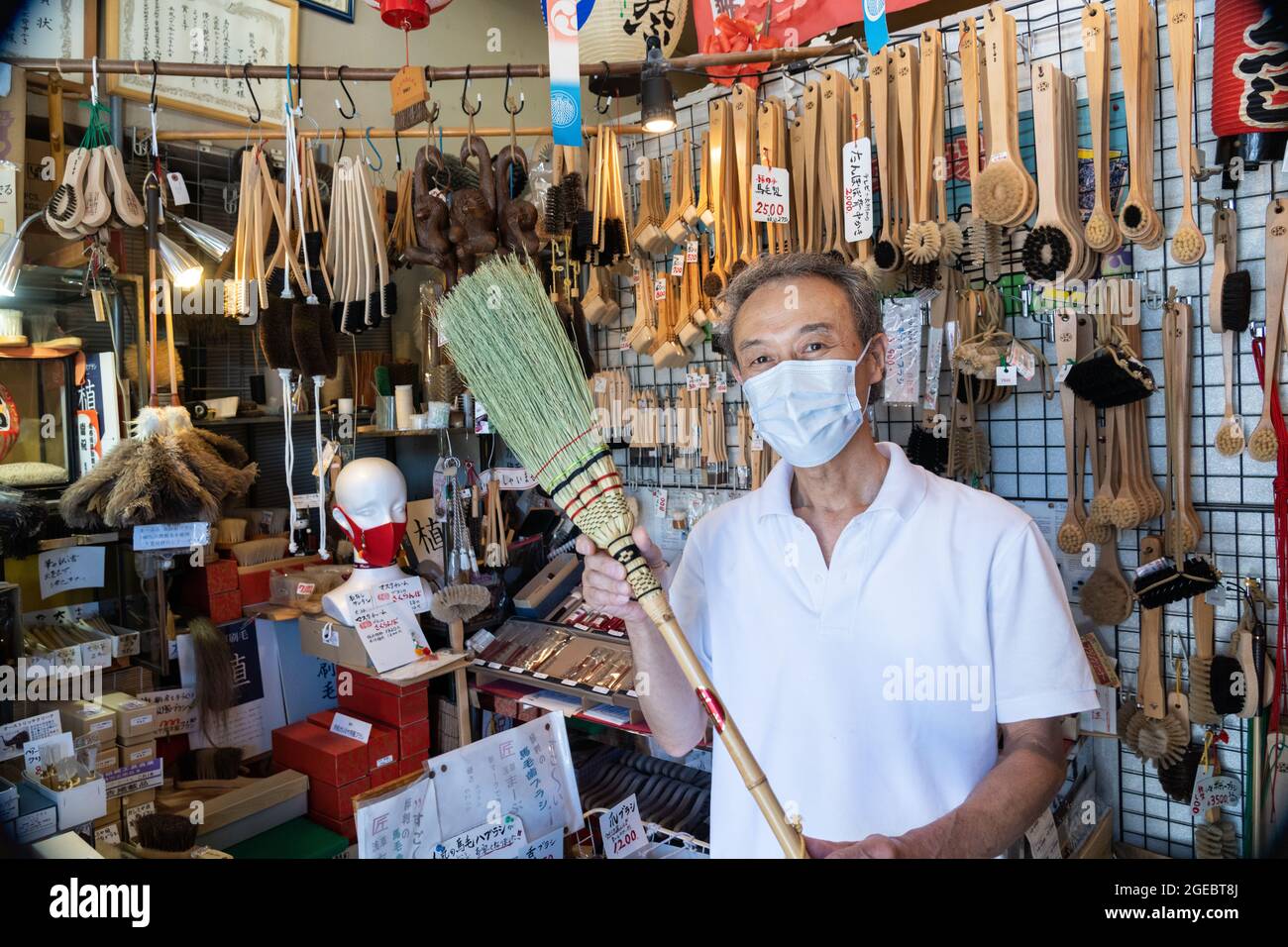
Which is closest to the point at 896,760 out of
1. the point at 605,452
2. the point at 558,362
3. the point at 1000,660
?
the point at 1000,660

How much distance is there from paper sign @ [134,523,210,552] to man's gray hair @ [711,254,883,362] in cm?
179

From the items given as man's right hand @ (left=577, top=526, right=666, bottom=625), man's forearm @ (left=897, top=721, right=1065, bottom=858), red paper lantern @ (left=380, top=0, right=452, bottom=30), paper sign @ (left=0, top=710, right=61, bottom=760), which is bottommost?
paper sign @ (left=0, top=710, right=61, bottom=760)

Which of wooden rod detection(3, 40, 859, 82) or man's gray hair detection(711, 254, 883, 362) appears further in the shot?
wooden rod detection(3, 40, 859, 82)

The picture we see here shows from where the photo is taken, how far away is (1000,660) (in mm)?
1106

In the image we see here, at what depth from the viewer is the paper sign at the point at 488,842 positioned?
1807mm

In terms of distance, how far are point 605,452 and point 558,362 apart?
0.50 feet

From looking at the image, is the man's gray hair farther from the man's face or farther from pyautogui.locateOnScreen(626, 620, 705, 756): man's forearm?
pyautogui.locateOnScreen(626, 620, 705, 756): man's forearm

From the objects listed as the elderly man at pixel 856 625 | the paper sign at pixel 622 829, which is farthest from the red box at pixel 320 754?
the elderly man at pixel 856 625

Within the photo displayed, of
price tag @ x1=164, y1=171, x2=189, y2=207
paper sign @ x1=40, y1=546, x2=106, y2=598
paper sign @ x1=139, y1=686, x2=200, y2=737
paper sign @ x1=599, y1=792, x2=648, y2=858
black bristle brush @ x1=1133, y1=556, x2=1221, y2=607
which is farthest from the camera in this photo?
paper sign @ x1=139, y1=686, x2=200, y2=737

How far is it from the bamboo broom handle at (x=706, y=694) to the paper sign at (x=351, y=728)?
194 centimetres

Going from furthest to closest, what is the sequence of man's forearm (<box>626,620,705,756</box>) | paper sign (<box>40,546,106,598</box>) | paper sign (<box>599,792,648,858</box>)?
paper sign (<box>40,546,106,598</box>)
paper sign (<box>599,792,648,858</box>)
man's forearm (<box>626,620,705,756</box>)

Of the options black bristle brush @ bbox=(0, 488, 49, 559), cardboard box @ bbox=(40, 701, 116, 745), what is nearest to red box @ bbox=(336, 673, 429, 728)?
cardboard box @ bbox=(40, 701, 116, 745)

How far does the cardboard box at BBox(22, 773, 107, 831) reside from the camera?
60.0 inches

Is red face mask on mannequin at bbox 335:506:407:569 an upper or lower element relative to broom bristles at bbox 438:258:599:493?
lower
